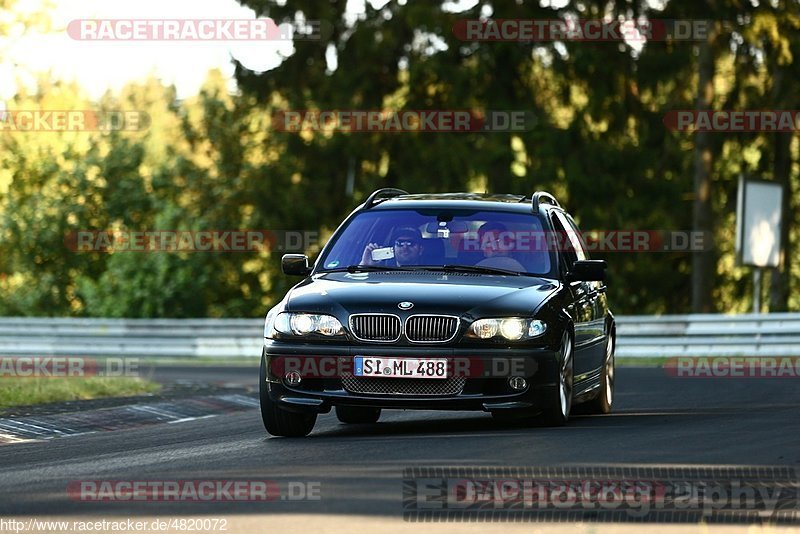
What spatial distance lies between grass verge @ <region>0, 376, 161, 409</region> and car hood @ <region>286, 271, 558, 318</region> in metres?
4.76

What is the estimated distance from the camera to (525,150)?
125ft

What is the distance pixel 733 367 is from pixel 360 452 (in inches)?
582

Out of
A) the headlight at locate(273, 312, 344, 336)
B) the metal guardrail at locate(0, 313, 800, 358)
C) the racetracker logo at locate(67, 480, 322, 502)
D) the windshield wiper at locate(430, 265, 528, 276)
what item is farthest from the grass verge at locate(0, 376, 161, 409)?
the metal guardrail at locate(0, 313, 800, 358)

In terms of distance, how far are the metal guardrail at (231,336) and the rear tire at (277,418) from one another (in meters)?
15.3

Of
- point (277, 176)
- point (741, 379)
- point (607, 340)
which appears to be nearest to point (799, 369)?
point (741, 379)

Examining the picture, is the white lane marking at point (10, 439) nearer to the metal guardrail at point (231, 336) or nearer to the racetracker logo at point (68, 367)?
the racetracker logo at point (68, 367)

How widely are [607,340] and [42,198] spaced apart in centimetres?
3652

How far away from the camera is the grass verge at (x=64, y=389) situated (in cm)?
1595

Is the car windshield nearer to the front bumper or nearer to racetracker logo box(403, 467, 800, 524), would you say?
the front bumper

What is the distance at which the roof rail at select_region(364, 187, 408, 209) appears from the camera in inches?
531

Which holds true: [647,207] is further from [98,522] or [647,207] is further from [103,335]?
[98,522]

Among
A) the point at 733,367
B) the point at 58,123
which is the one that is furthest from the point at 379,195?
the point at 58,123

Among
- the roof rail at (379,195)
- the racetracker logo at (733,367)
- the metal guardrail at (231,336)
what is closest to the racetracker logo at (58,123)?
the metal guardrail at (231,336)

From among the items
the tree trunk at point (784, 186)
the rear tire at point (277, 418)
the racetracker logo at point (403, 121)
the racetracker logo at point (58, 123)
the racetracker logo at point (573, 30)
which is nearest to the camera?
the rear tire at point (277, 418)
